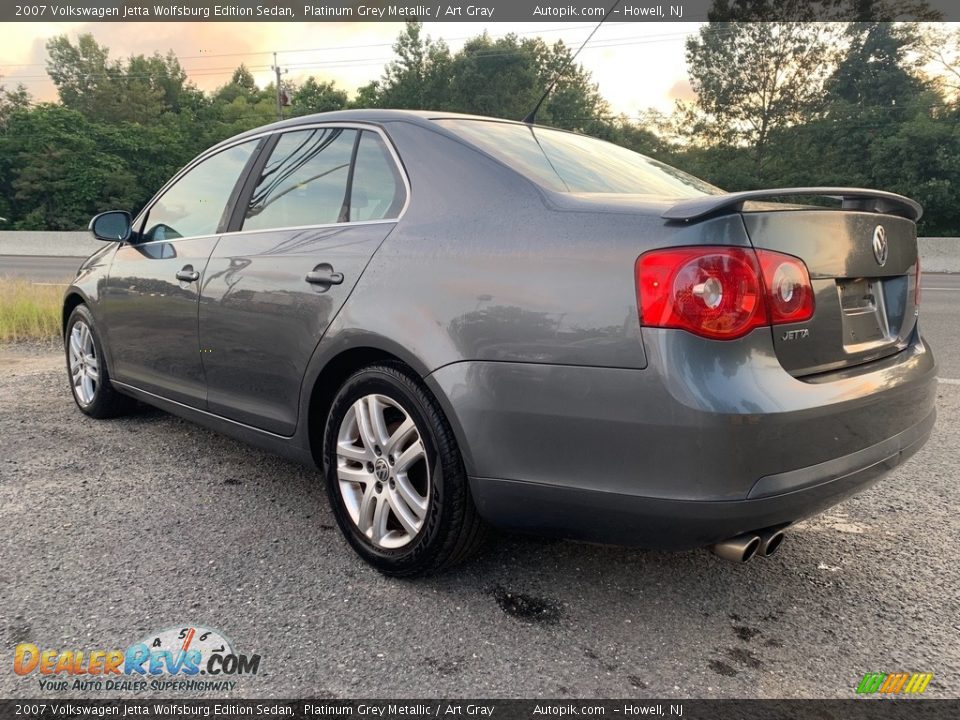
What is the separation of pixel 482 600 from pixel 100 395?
3.08 meters

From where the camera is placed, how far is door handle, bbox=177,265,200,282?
10.8ft

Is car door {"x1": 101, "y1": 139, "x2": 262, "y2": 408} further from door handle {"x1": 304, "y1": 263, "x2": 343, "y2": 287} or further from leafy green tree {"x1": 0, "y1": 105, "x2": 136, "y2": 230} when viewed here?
leafy green tree {"x1": 0, "y1": 105, "x2": 136, "y2": 230}

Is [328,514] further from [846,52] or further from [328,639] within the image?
[846,52]

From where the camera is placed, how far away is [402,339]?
89.3 inches

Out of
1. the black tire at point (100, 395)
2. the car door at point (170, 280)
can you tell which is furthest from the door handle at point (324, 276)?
the black tire at point (100, 395)

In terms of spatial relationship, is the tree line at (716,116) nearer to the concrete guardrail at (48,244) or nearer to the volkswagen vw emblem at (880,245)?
the concrete guardrail at (48,244)

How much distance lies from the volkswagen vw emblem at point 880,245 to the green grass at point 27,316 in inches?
293

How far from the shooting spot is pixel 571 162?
102 inches

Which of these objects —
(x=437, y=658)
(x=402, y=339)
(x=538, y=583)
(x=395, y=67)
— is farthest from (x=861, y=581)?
(x=395, y=67)

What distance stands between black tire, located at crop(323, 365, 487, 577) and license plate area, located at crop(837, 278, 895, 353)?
1218 mm

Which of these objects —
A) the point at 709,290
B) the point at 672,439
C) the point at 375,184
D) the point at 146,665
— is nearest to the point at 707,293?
the point at 709,290

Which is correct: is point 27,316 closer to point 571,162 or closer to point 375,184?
point 375,184

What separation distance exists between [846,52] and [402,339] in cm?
3958

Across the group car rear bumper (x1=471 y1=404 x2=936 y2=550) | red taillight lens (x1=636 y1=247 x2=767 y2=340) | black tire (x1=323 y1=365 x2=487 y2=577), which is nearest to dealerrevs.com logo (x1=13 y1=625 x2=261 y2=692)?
black tire (x1=323 y1=365 x2=487 y2=577)
